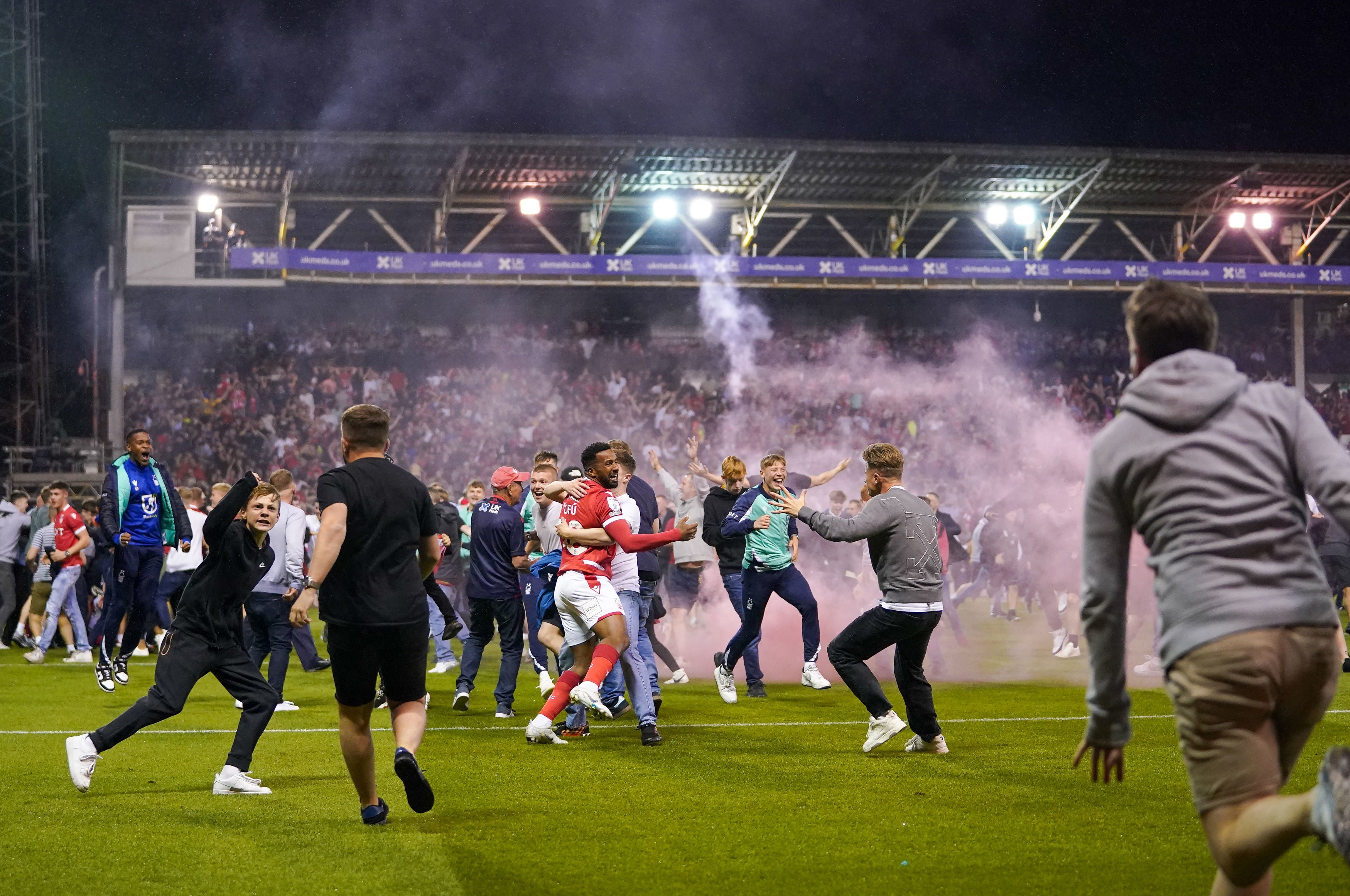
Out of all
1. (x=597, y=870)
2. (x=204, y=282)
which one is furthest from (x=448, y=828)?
(x=204, y=282)

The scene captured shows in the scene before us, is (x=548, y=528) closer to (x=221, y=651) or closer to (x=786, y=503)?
(x=786, y=503)

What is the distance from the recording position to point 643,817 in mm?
6156

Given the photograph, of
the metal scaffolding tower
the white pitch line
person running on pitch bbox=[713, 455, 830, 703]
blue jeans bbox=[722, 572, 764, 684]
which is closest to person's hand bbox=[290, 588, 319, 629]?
the white pitch line

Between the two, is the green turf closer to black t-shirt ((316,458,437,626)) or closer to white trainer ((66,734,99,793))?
white trainer ((66,734,99,793))

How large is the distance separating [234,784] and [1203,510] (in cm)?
539

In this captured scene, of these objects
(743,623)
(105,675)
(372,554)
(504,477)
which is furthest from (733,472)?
(372,554)

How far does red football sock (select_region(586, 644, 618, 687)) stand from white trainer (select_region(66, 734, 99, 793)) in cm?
290

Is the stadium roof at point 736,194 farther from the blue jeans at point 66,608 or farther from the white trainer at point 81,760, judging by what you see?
the white trainer at point 81,760

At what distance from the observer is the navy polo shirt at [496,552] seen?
33.4ft

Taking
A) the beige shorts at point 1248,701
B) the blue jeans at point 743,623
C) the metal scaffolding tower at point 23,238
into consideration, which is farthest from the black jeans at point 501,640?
the metal scaffolding tower at point 23,238

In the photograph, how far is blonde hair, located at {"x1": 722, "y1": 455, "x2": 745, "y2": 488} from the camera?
11.4m

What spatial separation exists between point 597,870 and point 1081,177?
92.4 ft

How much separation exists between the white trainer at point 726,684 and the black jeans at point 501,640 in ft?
5.69

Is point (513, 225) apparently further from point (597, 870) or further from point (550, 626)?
point (597, 870)
